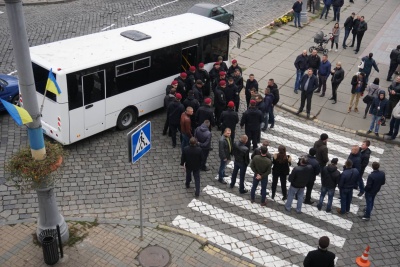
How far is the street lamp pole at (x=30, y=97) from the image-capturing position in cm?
787

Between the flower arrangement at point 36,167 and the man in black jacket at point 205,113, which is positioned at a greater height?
the flower arrangement at point 36,167

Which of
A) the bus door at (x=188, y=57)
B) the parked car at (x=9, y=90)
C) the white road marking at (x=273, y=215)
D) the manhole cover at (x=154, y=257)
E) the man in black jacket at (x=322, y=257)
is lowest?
the white road marking at (x=273, y=215)

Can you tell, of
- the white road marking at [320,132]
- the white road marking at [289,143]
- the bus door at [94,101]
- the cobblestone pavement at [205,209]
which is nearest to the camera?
the cobblestone pavement at [205,209]

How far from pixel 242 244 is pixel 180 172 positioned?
3.12 meters

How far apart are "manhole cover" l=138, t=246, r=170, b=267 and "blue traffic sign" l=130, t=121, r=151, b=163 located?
207cm

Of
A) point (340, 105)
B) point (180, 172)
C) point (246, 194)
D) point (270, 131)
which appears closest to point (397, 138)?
point (340, 105)

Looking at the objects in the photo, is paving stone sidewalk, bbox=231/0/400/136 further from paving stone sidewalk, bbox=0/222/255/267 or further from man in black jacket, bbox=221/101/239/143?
paving stone sidewalk, bbox=0/222/255/267

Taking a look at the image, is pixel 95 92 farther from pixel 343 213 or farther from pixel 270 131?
pixel 343 213

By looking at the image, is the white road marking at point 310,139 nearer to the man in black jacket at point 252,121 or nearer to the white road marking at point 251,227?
the man in black jacket at point 252,121

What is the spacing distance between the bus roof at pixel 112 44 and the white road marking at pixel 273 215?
4.56 meters

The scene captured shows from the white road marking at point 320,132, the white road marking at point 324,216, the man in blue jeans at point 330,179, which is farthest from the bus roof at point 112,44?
the man in blue jeans at point 330,179

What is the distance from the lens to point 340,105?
18.1 metres

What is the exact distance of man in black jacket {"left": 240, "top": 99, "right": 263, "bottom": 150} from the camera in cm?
1391

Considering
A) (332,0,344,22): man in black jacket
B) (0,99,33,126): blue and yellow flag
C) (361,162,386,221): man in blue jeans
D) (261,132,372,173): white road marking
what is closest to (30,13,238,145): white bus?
(261,132,372,173): white road marking
